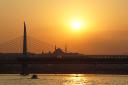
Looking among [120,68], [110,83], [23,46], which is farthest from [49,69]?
[110,83]

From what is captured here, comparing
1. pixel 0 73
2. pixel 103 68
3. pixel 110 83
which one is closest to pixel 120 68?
pixel 103 68

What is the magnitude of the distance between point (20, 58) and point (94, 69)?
43376 millimetres

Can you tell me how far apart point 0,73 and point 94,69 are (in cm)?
3142

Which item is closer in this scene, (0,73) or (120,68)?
(0,73)

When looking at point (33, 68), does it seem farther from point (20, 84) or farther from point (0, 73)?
point (20, 84)

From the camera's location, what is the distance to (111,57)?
153m

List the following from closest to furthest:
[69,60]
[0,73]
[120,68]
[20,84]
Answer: [20,84] < [69,60] < [0,73] < [120,68]

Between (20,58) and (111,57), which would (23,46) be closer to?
(20,58)

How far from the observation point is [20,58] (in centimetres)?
15262

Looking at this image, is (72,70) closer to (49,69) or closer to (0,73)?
(49,69)

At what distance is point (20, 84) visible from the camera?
109562 millimetres

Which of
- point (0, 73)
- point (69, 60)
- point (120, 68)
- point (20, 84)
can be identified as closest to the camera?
point (20, 84)

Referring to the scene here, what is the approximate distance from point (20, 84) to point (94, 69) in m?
84.3

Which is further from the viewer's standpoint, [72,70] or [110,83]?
[72,70]
